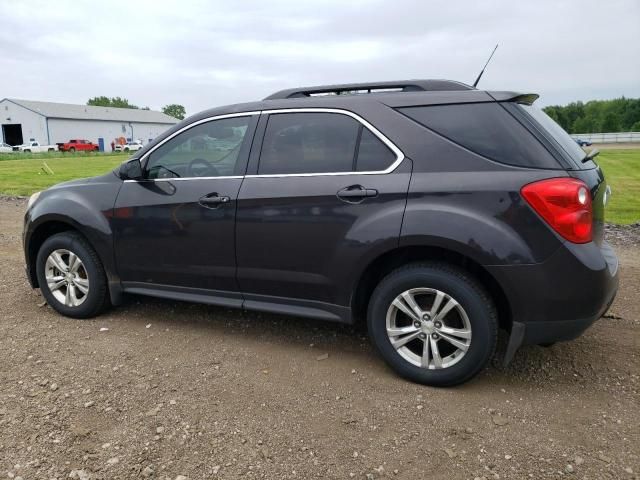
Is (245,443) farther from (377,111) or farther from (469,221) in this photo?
(377,111)

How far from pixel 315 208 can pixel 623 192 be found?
12019 millimetres

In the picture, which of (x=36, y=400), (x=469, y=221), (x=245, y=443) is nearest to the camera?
(x=245, y=443)

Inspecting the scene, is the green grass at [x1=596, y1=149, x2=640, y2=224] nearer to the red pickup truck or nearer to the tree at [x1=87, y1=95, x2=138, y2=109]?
the red pickup truck

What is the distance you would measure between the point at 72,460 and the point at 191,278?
5.28ft

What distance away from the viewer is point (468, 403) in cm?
315

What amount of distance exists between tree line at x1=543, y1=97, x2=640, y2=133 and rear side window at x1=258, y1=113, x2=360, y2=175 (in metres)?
65.8

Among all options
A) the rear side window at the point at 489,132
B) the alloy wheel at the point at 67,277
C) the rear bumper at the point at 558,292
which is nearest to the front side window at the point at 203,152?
the alloy wheel at the point at 67,277

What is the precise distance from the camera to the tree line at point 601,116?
6421cm

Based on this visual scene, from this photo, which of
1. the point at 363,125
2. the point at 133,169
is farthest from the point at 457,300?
the point at 133,169

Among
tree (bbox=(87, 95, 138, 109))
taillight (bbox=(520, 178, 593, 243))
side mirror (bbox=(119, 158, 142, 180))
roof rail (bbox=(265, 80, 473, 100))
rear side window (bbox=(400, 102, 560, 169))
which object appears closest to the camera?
taillight (bbox=(520, 178, 593, 243))

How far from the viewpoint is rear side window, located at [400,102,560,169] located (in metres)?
3.02

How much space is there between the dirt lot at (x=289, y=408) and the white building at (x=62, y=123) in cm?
6312

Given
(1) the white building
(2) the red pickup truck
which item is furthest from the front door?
(1) the white building

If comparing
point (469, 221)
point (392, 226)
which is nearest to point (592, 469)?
point (469, 221)
